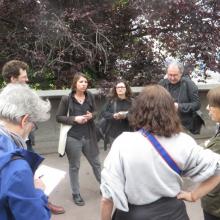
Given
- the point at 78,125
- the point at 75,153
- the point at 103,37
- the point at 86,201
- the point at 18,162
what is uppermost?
the point at 103,37

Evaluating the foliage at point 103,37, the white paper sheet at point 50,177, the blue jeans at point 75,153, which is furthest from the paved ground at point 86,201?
A: the foliage at point 103,37

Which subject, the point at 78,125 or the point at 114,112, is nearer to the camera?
the point at 78,125

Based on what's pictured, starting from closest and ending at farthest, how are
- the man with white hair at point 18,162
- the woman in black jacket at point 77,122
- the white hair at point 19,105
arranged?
the man with white hair at point 18,162 → the white hair at point 19,105 → the woman in black jacket at point 77,122

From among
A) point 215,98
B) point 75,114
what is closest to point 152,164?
point 215,98

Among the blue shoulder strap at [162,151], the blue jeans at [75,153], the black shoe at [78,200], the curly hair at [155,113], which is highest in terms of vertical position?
the curly hair at [155,113]

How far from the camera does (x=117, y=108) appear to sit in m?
5.11

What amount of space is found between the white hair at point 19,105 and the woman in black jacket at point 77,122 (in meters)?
2.37

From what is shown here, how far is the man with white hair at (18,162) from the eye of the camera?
1805 mm

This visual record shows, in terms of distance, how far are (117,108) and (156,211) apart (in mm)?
2744

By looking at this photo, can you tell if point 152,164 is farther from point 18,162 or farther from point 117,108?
point 117,108

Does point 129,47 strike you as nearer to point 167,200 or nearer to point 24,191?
point 167,200

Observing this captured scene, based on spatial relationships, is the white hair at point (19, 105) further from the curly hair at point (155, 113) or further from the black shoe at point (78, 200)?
the black shoe at point (78, 200)

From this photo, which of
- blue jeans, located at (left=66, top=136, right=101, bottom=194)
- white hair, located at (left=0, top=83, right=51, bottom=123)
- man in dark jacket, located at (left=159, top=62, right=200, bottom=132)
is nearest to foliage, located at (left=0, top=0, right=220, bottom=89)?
man in dark jacket, located at (left=159, top=62, right=200, bottom=132)

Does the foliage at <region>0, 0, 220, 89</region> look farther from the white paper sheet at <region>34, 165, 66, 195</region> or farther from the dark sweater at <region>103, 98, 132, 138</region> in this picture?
the white paper sheet at <region>34, 165, 66, 195</region>
